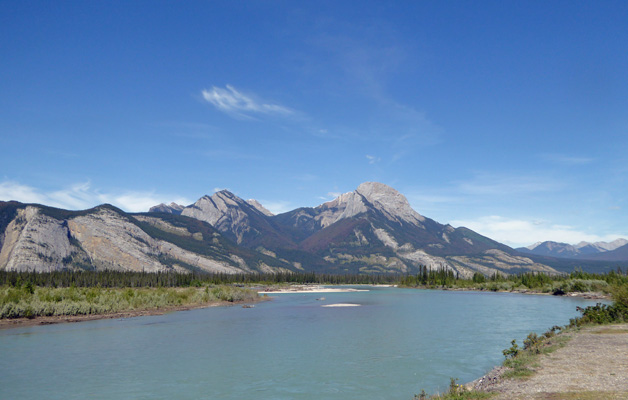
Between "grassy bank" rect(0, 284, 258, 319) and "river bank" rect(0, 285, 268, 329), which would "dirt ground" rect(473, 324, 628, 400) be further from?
"grassy bank" rect(0, 284, 258, 319)

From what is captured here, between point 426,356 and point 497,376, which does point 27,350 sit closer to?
point 426,356

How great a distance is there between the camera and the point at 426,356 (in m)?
34.8

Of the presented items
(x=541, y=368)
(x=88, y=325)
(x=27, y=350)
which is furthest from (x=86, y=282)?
(x=541, y=368)

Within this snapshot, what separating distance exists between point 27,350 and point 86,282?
171m

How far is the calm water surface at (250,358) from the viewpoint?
2556cm

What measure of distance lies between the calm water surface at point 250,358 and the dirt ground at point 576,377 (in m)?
4.90

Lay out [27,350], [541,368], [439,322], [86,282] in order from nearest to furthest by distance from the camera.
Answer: [541,368] → [27,350] → [439,322] → [86,282]

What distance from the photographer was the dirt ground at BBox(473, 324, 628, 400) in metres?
17.6

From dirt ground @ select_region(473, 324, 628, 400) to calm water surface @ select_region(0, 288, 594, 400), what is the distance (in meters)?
4.90

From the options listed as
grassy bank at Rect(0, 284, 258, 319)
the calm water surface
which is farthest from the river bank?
the calm water surface

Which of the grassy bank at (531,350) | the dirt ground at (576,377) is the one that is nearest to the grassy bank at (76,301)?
the grassy bank at (531,350)

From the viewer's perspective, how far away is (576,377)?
20.5 metres

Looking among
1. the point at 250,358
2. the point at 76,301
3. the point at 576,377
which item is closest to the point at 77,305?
the point at 76,301

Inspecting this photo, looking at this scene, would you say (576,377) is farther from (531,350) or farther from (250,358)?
(250,358)
